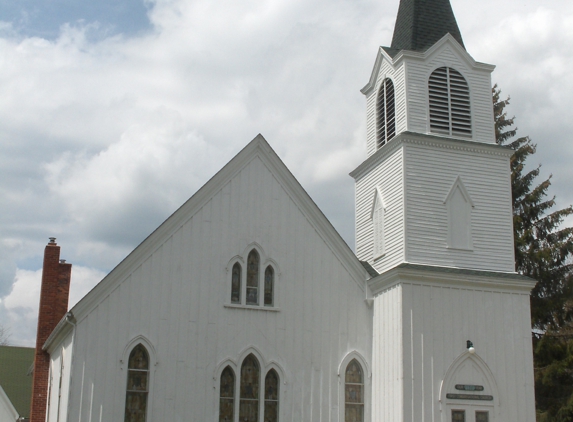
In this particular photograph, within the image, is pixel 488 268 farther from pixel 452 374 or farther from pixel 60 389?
pixel 60 389

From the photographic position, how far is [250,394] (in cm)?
1972

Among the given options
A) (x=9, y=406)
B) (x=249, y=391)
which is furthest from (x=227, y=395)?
(x=9, y=406)

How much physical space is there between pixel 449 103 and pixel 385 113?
211 cm

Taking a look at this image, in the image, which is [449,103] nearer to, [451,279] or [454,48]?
[454,48]

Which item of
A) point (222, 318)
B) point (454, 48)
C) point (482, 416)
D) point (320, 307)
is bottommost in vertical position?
point (482, 416)

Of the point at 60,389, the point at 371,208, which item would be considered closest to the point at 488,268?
the point at 371,208

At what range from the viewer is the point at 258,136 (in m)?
21.5

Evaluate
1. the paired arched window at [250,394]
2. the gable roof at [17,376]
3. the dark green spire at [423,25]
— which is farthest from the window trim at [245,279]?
the gable roof at [17,376]

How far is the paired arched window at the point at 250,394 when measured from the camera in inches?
763

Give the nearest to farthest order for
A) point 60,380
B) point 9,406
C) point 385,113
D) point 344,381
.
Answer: point 60,380 → point 344,381 → point 385,113 → point 9,406

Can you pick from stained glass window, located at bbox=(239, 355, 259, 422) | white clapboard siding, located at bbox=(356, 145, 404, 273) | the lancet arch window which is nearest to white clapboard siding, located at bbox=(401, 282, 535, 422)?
white clapboard siding, located at bbox=(356, 145, 404, 273)

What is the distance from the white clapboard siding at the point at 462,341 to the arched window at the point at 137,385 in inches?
264

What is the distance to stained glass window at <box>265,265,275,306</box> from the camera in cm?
2059

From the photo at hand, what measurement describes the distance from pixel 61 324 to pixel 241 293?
15.8 ft
